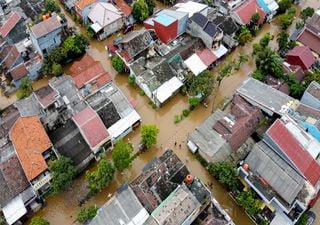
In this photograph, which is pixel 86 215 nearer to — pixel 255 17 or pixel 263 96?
pixel 263 96

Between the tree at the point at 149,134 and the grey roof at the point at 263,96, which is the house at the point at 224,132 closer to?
the grey roof at the point at 263,96

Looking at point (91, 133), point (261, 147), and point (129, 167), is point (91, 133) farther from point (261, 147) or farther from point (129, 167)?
point (261, 147)

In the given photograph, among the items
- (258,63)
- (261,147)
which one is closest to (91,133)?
(261,147)

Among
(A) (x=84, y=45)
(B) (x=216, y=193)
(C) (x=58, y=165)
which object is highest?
(A) (x=84, y=45)

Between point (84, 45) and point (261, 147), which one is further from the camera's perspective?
point (84, 45)

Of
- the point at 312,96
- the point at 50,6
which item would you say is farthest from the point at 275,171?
the point at 50,6
